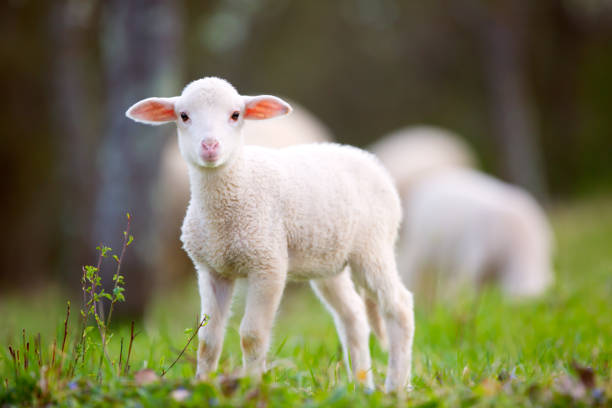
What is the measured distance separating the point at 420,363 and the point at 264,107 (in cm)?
160

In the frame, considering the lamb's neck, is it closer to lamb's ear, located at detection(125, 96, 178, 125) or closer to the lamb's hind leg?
lamb's ear, located at detection(125, 96, 178, 125)

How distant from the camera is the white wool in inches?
454

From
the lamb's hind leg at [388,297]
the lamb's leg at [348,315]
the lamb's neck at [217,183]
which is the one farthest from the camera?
the lamb's leg at [348,315]

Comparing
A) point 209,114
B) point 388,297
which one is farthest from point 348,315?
point 209,114

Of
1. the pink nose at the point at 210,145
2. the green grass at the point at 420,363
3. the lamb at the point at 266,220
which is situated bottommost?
the green grass at the point at 420,363

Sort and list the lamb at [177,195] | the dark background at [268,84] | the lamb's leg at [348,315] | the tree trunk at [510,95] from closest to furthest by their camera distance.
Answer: the lamb's leg at [348,315], the dark background at [268,84], the lamb at [177,195], the tree trunk at [510,95]

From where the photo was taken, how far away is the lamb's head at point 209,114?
2635mm

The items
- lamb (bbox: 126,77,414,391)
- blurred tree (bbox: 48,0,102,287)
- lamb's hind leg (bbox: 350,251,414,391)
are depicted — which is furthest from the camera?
blurred tree (bbox: 48,0,102,287)

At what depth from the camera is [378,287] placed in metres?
3.02

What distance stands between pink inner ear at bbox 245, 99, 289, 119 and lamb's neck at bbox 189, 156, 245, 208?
0.71 feet

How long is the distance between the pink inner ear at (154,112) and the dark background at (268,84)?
9.53 ft

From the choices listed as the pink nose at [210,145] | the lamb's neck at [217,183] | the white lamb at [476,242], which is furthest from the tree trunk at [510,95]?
the pink nose at [210,145]

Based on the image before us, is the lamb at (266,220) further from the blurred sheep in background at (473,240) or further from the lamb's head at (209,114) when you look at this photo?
the blurred sheep in background at (473,240)

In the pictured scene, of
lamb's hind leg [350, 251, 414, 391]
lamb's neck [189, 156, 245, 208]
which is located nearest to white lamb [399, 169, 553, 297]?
lamb's hind leg [350, 251, 414, 391]
